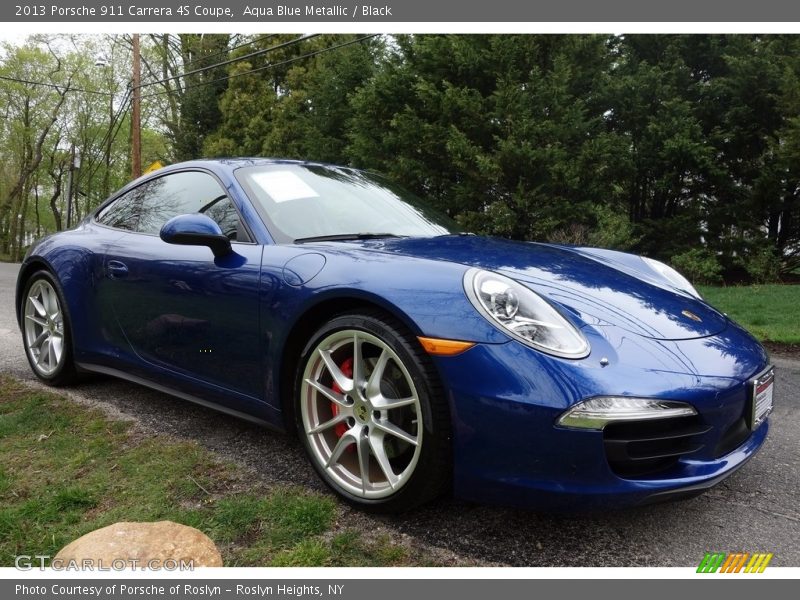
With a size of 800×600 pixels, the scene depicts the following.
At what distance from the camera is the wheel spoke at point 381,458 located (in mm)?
2160

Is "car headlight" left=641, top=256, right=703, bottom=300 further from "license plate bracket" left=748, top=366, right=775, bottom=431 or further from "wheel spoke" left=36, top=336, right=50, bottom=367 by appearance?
"wheel spoke" left=36, top=336, right=50, bottom=367

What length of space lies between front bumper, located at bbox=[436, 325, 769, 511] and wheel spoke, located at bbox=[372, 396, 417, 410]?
174 mm

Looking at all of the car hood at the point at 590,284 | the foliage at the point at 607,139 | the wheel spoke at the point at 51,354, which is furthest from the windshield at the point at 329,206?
the foliage at the point at 607,139

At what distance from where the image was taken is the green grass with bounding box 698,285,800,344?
20.0 feet

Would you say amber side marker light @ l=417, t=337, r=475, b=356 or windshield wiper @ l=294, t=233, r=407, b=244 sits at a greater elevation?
windshield wiper @ l=294, t=233, r=407, b=244

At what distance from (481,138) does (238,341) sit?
10.8 metres

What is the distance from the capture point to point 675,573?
1868mm

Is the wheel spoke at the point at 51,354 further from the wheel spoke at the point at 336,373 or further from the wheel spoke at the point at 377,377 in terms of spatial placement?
the wheel spoke at the point at 377,377

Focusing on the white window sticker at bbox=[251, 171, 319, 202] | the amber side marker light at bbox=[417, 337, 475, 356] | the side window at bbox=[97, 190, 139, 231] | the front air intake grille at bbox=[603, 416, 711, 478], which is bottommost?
the front air intake grille at bbox=[603, 416, 711, 478]

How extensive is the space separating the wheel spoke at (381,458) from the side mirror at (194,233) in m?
1.08

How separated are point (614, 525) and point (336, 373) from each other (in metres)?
1.12

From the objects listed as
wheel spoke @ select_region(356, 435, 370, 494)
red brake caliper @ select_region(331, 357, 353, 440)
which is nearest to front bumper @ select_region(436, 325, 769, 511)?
wheel spoke @ select_region(356, 435, 370, 494)

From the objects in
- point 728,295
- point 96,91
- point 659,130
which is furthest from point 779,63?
point 96,91

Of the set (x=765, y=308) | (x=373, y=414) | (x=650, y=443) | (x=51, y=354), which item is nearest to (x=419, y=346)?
(x=373, y=414)
